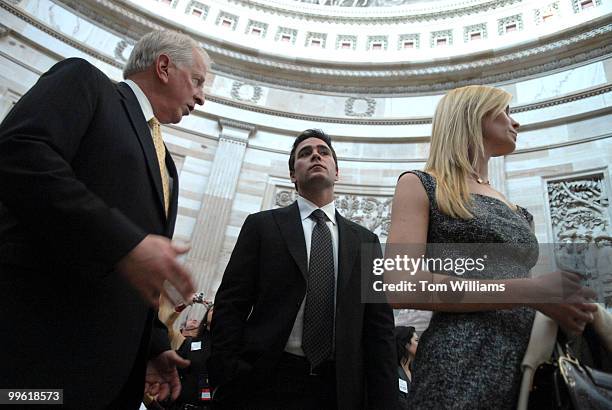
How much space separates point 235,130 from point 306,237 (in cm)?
800

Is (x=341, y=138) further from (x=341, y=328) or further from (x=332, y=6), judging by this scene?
(x=341, y=328)

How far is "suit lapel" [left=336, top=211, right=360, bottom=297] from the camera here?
2.25 m

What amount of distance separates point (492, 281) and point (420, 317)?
6.72 m

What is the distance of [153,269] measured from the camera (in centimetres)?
110

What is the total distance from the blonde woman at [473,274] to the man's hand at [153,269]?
0.77 metres

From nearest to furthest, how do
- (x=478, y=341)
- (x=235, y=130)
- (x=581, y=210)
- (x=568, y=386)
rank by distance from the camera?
(x=568, y=386), (x=478, y=341), (x=581, y=210), (x=235, y=130)

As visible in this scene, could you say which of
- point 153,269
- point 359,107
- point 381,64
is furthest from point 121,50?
point 153,269

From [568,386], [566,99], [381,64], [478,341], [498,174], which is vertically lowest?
[568,386]

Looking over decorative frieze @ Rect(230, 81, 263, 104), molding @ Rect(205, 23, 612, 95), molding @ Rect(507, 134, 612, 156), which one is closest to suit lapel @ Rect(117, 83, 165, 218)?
molding @ Rect(507, 134, 612, 156)

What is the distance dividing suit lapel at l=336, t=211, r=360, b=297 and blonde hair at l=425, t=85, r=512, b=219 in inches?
30.4

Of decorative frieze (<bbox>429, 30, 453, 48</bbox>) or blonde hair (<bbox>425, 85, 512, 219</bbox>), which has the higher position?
decorative frieze (<bbox>429, 30, 453, 48</bbox>)

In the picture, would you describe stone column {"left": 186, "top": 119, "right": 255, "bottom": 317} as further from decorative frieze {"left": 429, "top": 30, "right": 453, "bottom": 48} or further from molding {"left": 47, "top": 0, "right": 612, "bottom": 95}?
decorative frieze {"left": 429, "top": 30, "right": 453, "bottom": 48}

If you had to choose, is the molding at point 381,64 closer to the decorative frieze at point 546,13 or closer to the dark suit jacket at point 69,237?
the decorative frieze at point 546,13

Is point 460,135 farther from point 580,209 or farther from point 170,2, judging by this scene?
point 170,2
